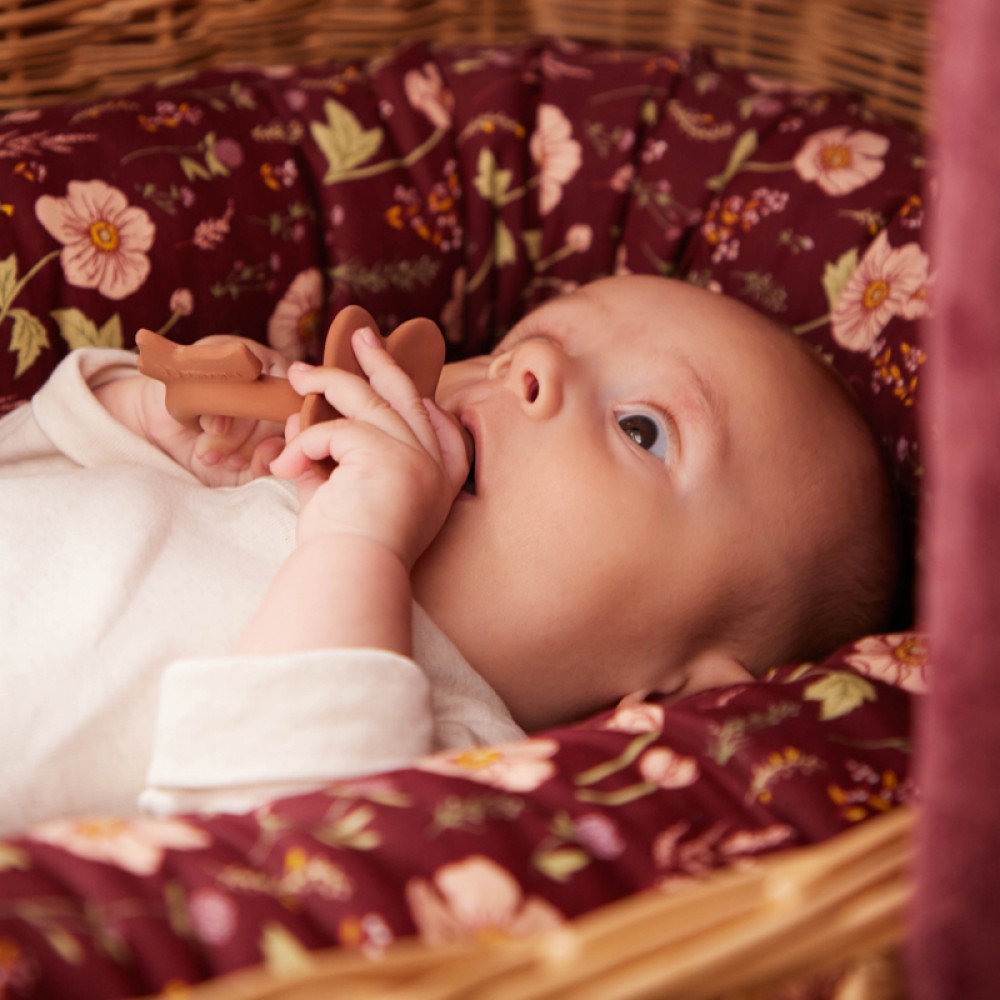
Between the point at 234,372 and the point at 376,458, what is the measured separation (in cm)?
15

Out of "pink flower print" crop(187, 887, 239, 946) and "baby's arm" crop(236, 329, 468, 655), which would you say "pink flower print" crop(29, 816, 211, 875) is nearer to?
"pink flower print" crop(187, 887, 239, 946)

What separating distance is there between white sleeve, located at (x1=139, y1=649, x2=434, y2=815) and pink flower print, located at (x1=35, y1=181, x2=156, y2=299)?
0.52m

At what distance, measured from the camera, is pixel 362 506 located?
868 millimetres

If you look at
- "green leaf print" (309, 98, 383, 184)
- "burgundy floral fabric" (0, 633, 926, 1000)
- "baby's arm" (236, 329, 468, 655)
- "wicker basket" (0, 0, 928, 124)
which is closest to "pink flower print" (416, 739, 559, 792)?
"burgundy floral fabric" (0, 633, 926, 1000)

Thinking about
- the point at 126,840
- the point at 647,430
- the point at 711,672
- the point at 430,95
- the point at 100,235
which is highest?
the point at 430,95

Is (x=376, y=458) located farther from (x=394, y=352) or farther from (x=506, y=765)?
(x=506, y=765)

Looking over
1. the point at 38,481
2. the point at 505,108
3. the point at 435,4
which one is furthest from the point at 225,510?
the point at 435,4

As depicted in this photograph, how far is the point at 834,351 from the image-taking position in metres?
1.23

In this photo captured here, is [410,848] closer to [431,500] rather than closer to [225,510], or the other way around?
[431,500]

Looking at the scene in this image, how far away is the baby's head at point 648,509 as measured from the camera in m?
0.96

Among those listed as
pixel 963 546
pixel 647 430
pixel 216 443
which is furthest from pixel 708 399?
pixel 963 546

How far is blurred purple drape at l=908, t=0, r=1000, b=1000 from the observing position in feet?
1.49

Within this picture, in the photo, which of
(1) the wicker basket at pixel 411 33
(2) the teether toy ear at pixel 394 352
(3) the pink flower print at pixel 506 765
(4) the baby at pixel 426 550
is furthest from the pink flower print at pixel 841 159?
(3) the pink flower print at pixel 506 765

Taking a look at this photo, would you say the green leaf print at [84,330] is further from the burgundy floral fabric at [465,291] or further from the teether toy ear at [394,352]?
the teether toy ear at [394,352]
